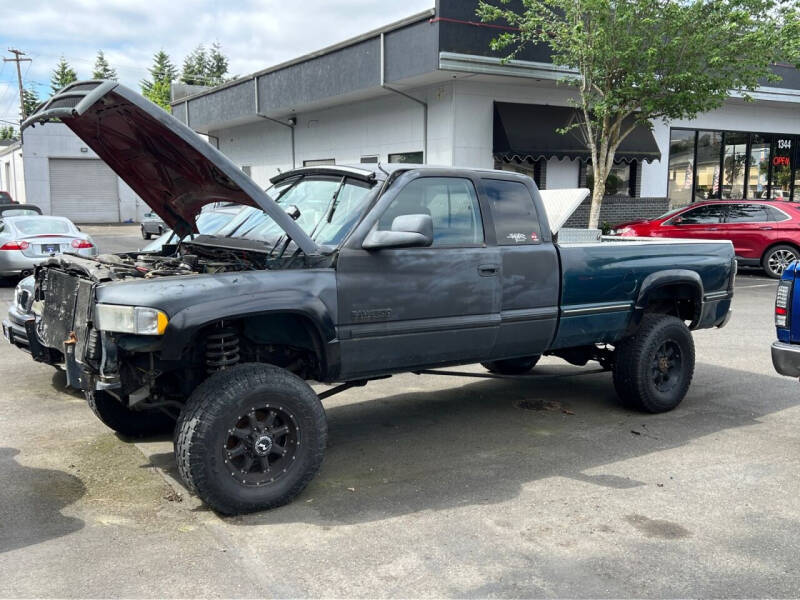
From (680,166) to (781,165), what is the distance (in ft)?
15.6

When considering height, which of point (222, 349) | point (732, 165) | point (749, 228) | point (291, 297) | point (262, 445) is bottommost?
point (262, 445)

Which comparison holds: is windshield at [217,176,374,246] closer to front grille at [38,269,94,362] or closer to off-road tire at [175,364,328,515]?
off-road tire at [175,364,328,515]

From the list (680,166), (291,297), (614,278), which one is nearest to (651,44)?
(680,166)

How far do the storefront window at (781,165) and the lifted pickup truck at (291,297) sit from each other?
69.7ft

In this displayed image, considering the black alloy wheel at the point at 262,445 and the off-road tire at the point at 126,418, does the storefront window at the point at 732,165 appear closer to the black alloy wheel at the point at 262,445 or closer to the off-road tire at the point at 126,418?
the off-road tire at the point at 126,418

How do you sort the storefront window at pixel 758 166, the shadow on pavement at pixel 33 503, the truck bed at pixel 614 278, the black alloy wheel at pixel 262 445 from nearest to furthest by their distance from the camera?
the shadow on pavement at pixel 33 503 < the black alloy wheel at pixel 262 445 < the truck bed at pixel 614 278 < the storefront window at pixel 758 166

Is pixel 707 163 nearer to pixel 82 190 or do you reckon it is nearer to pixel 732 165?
pixel 732 165

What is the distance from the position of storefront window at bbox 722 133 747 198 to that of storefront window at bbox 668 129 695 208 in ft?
5.16

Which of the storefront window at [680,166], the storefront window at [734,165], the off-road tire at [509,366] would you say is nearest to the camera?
the off-road tire at [509,366]

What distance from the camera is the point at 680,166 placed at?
73.8 ft

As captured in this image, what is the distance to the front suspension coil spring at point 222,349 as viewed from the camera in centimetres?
441

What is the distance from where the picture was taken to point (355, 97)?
19.8 m

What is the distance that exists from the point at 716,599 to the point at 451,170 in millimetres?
3134

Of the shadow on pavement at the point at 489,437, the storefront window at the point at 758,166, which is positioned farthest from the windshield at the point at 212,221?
the storefront window at the point at 758,166
